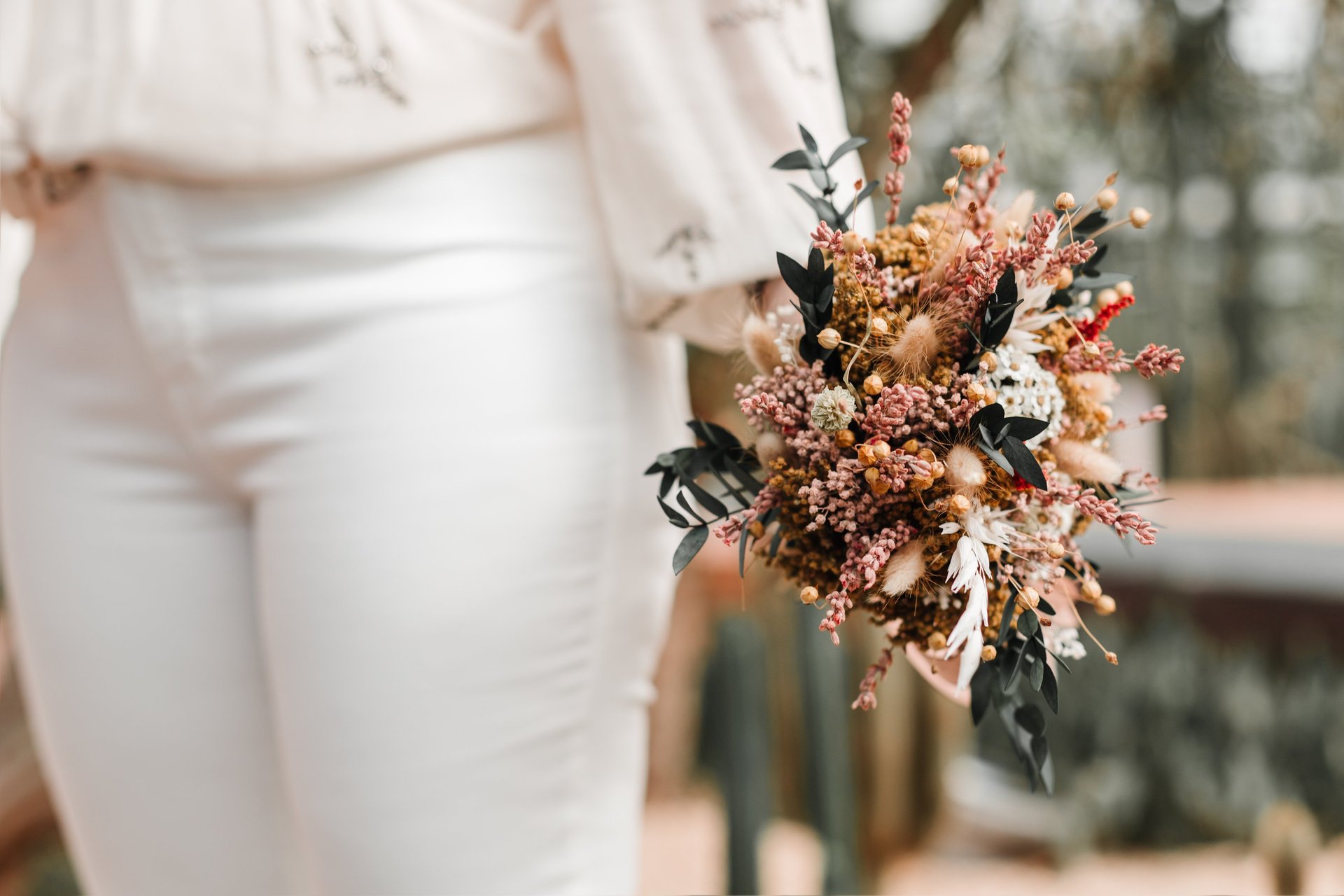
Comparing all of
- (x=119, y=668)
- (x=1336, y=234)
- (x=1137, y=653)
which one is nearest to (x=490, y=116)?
(x=119, y=668)

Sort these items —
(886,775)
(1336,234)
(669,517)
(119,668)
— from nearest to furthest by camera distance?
(669,517) → (119,668) → (886,775) → (1336,234)

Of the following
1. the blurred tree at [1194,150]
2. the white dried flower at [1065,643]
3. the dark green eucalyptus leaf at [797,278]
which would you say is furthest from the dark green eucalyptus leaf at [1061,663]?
the blurred tree at [1194,150]

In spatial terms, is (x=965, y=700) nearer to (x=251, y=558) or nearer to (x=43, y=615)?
(x=251, y=558)

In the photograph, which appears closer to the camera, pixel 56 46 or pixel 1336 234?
pixel 56 46

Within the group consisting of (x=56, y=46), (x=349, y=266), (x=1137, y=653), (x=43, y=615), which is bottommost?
(x=1137, y=653)

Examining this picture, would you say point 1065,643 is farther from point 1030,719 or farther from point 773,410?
point 773,410

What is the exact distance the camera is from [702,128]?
59 cm

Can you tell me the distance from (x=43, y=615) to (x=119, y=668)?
0.20 ft

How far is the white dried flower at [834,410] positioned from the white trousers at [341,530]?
0.17 m

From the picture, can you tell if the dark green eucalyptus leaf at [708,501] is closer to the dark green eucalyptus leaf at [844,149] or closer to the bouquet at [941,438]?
the bouquet at [941,438]

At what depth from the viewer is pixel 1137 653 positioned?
7.52ft

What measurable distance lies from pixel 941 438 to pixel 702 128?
0.24 m

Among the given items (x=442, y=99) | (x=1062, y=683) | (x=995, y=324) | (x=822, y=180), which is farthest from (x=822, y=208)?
(x=1062, y=683)

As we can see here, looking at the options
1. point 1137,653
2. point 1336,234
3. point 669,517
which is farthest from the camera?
point 1336,234
